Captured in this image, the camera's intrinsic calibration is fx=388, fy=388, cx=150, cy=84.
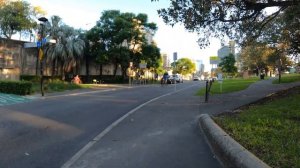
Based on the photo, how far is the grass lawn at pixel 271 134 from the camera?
6117 millimetres

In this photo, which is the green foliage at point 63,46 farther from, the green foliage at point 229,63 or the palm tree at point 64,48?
the green foliage at point 229,63

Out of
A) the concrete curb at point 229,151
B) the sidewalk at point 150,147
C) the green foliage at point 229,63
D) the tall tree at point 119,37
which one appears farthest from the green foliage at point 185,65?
the concrete curb at point 229,151

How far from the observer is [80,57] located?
47.1 meters

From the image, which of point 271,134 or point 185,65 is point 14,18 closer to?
point 271,134

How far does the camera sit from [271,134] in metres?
8.07

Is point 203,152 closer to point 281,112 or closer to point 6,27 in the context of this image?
point 281,112

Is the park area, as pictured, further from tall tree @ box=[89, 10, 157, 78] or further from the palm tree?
tall tree @ box=[89, 10, 157, 78]

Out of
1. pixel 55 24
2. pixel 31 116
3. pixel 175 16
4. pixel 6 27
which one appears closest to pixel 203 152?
pixel 31 116

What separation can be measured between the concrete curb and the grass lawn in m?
0.19

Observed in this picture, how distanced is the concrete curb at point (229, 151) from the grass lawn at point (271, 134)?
191 millimetres

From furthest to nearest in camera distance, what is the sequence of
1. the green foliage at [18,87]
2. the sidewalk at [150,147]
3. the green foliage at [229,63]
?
the green foliage at [229,63]
the green foliage at [18,87]
the sidewalk at [150,147]

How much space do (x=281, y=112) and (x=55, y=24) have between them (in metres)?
37.4

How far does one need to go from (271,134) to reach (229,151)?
179 centimetres

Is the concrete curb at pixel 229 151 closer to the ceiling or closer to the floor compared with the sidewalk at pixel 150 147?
closer to the ceiling
